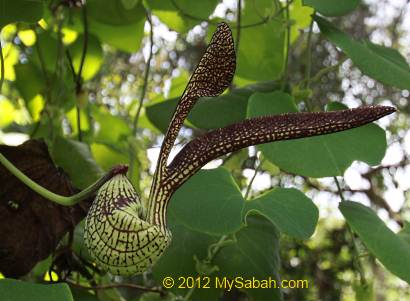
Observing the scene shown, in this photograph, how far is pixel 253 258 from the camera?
98cm

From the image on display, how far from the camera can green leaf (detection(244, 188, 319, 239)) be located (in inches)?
29.0

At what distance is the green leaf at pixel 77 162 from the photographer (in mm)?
1045

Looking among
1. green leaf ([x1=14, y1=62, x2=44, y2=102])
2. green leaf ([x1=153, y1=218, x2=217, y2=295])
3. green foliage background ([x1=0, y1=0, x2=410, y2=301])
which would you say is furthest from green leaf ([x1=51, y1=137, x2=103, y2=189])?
green leaf ([x1=14, y1=62, x2=44, y2=102])

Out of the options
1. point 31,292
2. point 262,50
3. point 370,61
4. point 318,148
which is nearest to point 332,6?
point 370,61

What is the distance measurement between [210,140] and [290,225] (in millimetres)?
180

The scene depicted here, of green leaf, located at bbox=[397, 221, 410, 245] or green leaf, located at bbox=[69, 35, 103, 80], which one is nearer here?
green leaf, located at bbox=[397, 221, 410, 245]

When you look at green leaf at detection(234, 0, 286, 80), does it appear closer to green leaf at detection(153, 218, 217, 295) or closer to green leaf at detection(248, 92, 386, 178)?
green leaf at detection(248, 92, 386, 178)

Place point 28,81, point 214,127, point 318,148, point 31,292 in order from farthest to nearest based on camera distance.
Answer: point 28,81 < point 214,127 < point 318,148 < point 31,292

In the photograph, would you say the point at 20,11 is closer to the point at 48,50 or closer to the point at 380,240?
the point at 48,50

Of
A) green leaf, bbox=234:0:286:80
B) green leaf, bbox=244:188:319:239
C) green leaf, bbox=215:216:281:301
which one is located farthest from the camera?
green leaf, bbox=234:0:286:80

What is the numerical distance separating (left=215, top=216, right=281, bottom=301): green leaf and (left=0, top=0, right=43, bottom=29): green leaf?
460 mm

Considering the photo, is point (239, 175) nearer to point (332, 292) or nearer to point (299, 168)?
point (299, 168)

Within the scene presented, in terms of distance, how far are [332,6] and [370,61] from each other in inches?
3.9

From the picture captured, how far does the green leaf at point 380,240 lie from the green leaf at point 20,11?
53 centimetres
